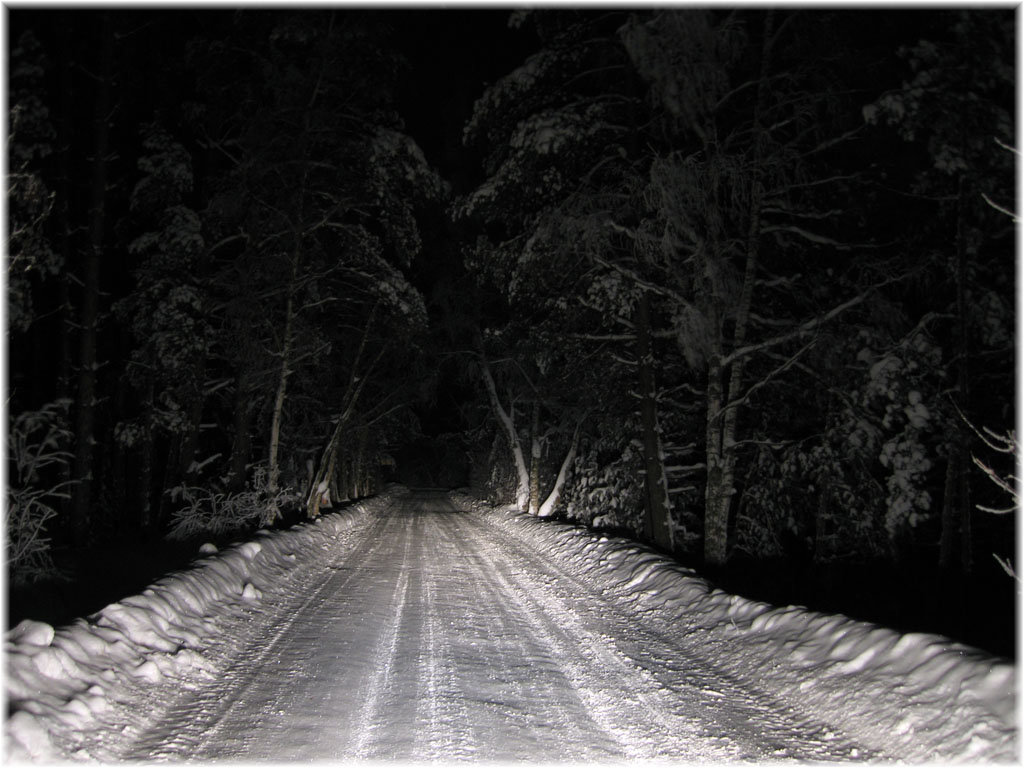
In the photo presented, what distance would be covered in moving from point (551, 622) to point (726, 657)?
7.06 feet

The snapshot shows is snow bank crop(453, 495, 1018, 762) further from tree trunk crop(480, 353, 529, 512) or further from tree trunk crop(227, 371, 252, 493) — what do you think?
tree trunk crop(480, 353, 529, 512)

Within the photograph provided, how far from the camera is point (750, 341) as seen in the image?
13.4 m

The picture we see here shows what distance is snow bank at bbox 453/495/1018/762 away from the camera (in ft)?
13.3

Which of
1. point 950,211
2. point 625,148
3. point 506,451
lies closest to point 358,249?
point 625,148

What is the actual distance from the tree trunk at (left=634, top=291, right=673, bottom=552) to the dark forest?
70mm

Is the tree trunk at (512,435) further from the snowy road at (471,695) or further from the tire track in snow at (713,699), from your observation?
the tire track in snow at (713,699)

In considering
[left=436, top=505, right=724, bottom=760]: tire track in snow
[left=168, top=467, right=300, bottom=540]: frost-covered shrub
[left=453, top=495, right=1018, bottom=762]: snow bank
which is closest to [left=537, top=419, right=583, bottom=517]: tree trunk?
[left=168, top=467, right=300, bottom=540]: frost-covered shrub

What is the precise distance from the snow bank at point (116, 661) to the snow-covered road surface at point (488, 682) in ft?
0.06

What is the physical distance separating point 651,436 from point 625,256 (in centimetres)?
364

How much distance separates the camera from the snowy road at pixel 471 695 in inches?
167

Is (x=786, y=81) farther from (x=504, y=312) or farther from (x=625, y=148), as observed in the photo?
(x=504, y=312)

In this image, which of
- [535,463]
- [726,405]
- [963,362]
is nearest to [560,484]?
[535,463]

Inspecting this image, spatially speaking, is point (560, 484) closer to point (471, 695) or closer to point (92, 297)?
point (92, 297)

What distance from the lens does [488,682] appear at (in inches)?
216
